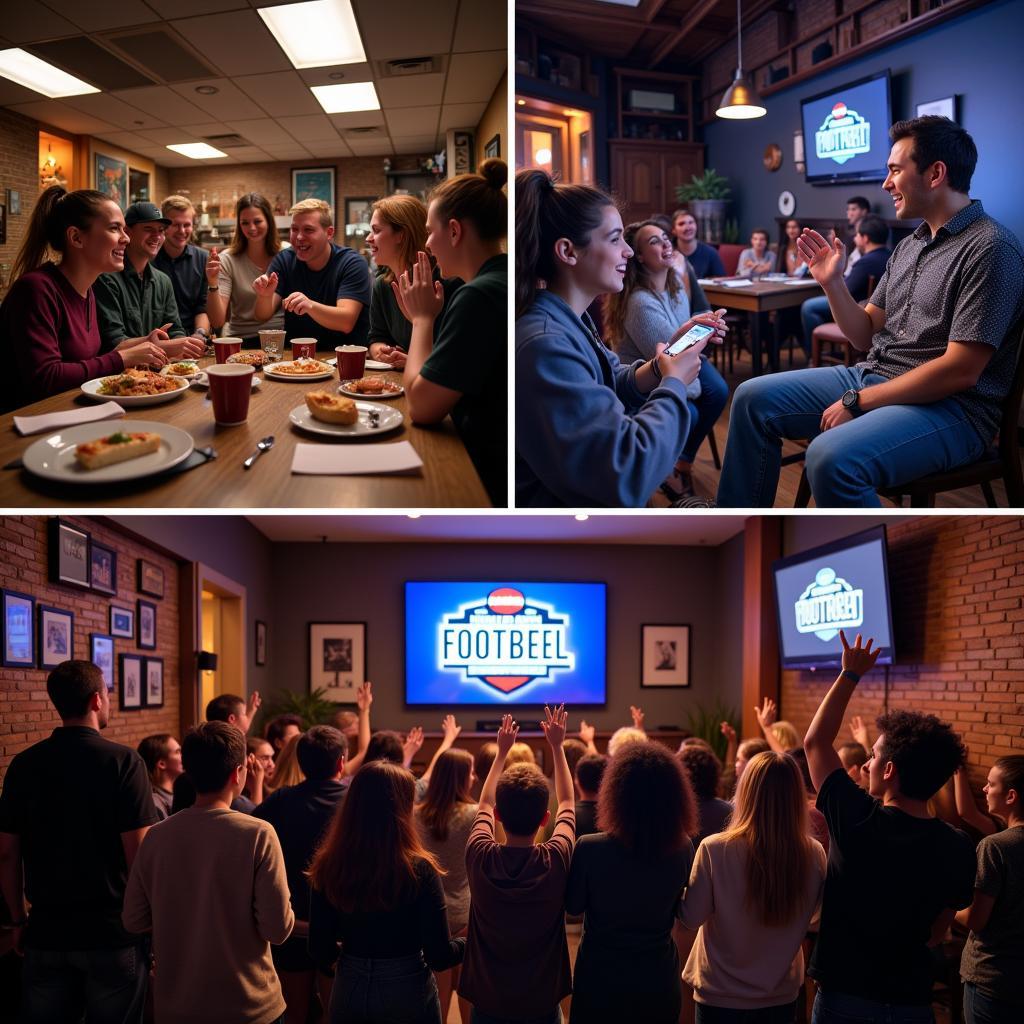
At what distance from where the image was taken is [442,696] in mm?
8445

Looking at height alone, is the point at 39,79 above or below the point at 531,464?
above

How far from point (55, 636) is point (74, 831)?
1464 mm

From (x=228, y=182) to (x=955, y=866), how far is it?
2620mm

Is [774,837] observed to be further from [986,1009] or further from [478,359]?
[478,359]

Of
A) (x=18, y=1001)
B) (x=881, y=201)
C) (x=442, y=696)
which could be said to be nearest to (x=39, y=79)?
(x=18, y=1001)

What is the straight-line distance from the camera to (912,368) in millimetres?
2119

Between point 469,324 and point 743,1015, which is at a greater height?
point 469,324

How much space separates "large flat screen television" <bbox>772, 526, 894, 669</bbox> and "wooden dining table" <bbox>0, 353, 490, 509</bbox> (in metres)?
3.24

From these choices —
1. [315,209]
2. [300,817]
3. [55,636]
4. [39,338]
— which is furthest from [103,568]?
[39,338]

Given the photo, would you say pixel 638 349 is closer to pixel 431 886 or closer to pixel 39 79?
pixel 431 886

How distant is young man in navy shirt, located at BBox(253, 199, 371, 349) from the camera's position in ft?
8.84

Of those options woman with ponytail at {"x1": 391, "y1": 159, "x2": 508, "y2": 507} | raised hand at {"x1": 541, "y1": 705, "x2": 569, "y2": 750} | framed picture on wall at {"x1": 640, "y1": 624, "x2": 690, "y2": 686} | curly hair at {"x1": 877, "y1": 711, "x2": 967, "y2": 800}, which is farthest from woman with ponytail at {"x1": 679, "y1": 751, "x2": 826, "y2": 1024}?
framed picture on wall at {"x1": 640, "y1": 624, "x2": 690, "y2": 686}

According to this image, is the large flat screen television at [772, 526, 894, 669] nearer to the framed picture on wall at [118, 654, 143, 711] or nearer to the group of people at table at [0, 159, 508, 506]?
the group of people at table at [0, 159, 508, 506]

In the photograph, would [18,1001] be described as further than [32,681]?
No
